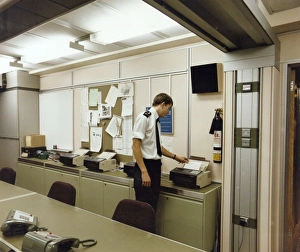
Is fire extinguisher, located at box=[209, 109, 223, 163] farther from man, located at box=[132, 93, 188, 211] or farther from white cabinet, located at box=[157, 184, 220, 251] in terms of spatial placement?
man, located at box=[132, 93, 188, 211]

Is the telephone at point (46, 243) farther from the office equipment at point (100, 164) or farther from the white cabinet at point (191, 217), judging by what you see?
the office equipment at point (100, 164)

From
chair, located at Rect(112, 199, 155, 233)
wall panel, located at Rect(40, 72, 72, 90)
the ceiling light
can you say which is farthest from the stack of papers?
wall panel, located at Rect(40, 72, 72, 90)

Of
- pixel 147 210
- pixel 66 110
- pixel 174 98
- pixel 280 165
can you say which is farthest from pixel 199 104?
pixel 66 110

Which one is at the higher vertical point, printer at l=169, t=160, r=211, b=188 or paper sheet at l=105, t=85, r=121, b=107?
paper sheet at l=105, t=85, r=121, b=107

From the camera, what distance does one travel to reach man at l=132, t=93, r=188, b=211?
249 cm

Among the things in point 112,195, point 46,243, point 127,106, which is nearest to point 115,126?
point 127,106

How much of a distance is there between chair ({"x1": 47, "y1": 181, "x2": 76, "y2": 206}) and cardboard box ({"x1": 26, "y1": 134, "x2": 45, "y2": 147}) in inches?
103

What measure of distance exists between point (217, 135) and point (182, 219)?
970 millimetres

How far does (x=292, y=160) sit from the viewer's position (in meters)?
Result: 2.65

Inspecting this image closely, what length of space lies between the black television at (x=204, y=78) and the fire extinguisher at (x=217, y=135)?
0.30m

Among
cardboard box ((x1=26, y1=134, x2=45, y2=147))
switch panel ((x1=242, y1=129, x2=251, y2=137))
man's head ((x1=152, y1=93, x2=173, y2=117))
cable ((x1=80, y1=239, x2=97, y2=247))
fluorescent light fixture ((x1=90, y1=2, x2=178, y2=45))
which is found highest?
fluorescent light fixture ((x1=90, y1=2, x2=178, y2=45))

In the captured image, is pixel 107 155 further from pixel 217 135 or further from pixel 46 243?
pixel 46 243

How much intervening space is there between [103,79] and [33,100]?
6.37ft

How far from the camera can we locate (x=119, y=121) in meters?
3.76
